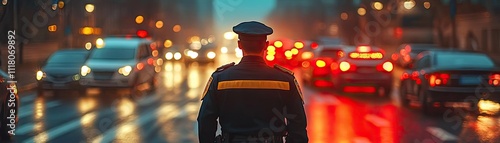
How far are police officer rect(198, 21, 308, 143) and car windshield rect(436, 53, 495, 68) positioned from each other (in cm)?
1163

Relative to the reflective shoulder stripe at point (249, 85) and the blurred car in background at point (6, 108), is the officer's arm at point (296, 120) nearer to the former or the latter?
the reflective shoulder stripe at point (249, 85)

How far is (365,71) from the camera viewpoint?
2077 cm

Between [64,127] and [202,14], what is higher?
[202,14]

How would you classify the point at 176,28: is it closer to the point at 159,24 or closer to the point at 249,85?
the point at 159,24

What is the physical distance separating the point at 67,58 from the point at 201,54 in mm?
22185

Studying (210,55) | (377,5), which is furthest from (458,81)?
(377,5)

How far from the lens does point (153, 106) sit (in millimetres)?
17672

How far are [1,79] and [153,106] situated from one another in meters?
6.88

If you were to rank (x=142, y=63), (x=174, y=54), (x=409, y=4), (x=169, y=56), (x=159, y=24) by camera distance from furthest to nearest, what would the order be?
1. (x=159, y=24)
2. (x=169, y=56)
3. (x=174, y=54)
4. (x=409, y=4)
5. (x=142, y=63)

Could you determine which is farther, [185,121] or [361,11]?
[361,11]

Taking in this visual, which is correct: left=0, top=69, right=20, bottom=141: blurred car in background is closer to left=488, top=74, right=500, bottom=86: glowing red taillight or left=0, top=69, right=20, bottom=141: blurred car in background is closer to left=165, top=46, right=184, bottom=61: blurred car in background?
left=488, top=74, right=500, bottom=86: glowing red taillight

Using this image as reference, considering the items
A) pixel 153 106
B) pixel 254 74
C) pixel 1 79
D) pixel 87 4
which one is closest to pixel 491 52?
pixel 87 4

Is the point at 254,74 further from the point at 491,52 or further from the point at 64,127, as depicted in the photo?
the point at 491,52

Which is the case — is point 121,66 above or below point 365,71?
above
